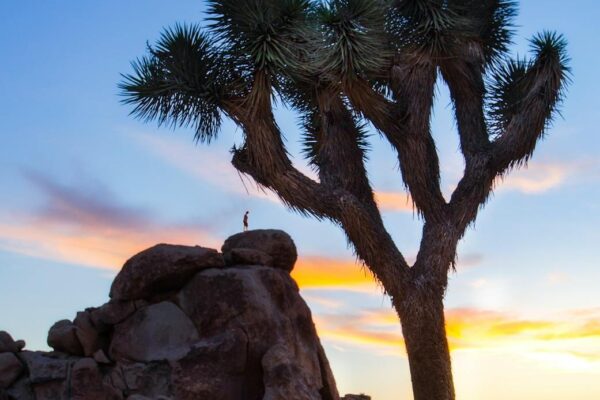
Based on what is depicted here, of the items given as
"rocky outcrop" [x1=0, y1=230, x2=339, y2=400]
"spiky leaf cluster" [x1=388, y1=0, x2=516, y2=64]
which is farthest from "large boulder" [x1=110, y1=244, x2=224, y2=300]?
"spiky leaf cluster" [x1=388, y1=0, x2=516, y2=64]

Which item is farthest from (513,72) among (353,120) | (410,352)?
(410,352)

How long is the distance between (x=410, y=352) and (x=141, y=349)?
16.8 ft

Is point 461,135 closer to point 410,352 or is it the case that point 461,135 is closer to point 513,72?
point 513,72

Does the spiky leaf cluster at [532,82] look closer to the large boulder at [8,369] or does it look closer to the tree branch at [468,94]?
the tree branch at [468,94]

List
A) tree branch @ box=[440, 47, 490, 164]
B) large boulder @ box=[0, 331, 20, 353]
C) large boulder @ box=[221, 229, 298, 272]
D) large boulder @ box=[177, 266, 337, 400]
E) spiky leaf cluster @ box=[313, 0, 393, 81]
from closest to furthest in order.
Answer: large boulder @ box=[177, 266, 337, 400] < large boulder @ box=[0, 331, 20, 353] < large boulder @ box=[221, 229, 298, 272] < spiky leaf cluster @ box=[313, 0, 393, 81] < tree branch @ box=[440, 47, 490, 164]

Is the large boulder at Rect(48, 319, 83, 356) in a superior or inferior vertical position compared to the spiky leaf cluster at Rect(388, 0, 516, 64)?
inferior

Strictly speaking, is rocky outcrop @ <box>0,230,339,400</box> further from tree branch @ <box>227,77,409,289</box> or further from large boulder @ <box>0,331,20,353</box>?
tree branch @ <box>227,77,409,289</box>

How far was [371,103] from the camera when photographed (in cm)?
1310

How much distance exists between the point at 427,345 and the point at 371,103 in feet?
12.9

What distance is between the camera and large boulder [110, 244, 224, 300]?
30.5 ft

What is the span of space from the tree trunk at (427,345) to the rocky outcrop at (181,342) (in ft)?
10.6

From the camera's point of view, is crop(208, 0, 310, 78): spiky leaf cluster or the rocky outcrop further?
crop(208, 0, 310, 78): spiky leaf cluster

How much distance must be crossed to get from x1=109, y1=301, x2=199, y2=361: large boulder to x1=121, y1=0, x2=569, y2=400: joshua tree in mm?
4082

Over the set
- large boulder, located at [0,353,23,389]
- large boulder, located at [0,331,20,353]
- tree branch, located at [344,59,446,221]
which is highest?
tree branch, located at [344,59,446,221]
